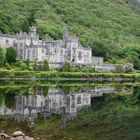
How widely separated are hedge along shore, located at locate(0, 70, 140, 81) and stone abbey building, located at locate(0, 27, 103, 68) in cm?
721

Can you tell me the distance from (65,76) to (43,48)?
41.2 feet

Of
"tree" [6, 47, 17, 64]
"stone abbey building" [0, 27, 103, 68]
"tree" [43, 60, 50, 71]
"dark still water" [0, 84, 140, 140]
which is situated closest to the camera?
"dark still water" [0, 84, 140, 140]

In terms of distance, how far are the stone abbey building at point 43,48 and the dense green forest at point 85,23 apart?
73.8ft

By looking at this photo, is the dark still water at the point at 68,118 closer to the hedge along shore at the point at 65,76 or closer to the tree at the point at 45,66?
the hedge along shore at the point at 65,76

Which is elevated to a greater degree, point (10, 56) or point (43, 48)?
point (43, 48)

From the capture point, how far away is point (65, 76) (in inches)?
3364

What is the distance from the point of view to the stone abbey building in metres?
94.0

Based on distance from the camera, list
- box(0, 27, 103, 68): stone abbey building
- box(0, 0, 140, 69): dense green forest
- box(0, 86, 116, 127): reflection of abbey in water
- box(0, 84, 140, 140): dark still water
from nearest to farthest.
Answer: box(0, 84, 140, 140): dark still water → box(0, 86, 116, 127): reflection of abbey in water → box(0, 27, 103, 68): stone abbey building → box(0, 0, 140, 69): dense green forest

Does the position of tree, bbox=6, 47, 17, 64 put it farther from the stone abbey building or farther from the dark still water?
the dark still water

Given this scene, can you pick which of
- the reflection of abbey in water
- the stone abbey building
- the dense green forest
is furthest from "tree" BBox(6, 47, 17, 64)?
the reflection of abbey in water

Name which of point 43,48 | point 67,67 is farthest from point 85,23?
point 67,67

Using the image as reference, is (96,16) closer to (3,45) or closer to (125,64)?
(125,64)

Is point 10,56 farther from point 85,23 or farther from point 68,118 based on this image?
point 85,23

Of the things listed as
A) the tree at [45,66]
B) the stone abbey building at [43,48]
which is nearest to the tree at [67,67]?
the stone abbey building at [43,48]
